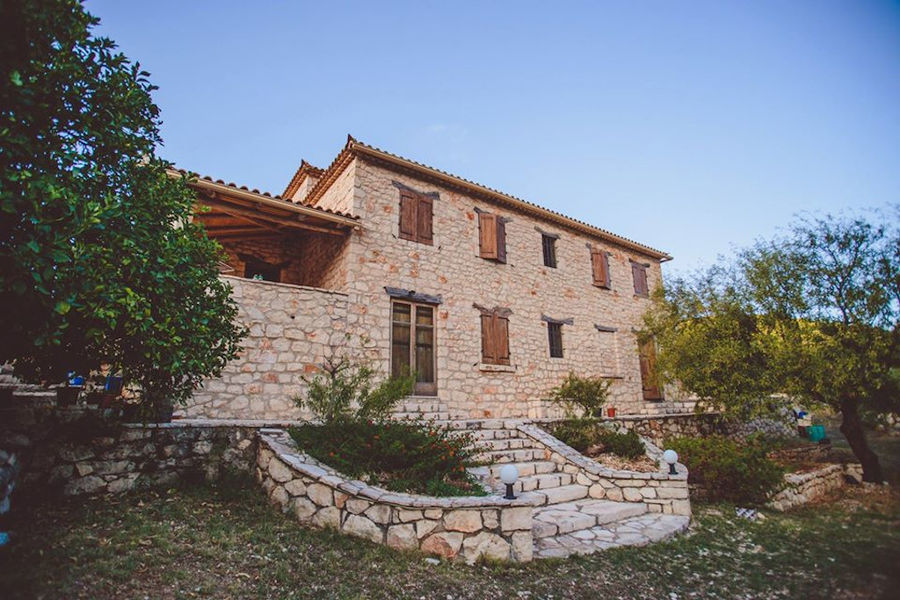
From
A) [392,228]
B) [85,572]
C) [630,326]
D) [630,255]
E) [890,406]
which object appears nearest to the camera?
[85,572]

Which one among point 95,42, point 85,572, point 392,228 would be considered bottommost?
point 85,572

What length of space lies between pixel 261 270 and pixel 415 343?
4.25 meters

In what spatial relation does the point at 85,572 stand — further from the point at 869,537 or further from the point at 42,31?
the point at 869,537

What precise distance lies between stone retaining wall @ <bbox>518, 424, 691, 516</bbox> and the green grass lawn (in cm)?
94

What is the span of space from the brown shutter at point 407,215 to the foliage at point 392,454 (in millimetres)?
5500

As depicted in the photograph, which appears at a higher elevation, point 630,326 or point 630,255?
point 630,255

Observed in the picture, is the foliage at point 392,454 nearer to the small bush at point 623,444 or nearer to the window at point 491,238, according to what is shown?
the small bush at point 623,444

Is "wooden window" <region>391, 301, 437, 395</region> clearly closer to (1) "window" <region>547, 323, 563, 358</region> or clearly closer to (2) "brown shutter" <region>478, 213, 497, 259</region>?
(2) "brown shutter" <region>478, 213, 497, 259</region>

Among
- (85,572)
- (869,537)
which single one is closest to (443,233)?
(85,572)

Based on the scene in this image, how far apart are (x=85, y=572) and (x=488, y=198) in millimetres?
10645

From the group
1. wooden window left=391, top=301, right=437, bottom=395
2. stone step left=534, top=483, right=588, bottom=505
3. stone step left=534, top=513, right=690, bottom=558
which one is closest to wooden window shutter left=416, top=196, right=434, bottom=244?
wooden window left=391, top=301, right=437, bottom=395

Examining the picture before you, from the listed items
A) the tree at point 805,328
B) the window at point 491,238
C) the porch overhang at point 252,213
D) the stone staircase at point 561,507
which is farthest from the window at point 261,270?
the tree at point 805,328

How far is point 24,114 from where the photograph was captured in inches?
110

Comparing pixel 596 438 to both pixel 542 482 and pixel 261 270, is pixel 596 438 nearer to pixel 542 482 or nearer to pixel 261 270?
pixel 542 482
